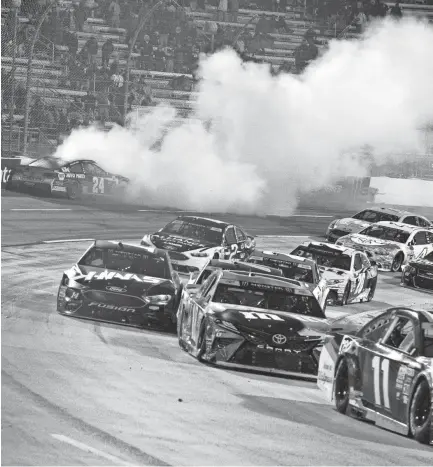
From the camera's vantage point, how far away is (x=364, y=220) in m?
32.2

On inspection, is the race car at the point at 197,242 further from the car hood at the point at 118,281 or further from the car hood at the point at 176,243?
the car hood at the point at 118,281

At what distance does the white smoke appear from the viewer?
124ft

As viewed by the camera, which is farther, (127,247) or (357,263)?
(357,263)

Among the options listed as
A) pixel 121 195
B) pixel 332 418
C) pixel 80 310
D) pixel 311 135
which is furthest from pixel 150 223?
pixel 332 418

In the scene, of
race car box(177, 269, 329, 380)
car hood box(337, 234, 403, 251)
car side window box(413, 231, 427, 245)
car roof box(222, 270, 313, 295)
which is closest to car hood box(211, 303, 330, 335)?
race car box(177, 269, 329, 380)

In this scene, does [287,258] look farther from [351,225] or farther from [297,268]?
[351,225]

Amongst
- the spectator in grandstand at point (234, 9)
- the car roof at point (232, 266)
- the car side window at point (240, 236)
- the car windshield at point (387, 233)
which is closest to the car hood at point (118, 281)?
the car roof at point (232, 266)

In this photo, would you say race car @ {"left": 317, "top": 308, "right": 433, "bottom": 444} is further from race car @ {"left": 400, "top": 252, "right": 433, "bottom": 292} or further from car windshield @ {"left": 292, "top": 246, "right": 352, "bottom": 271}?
race car @ {"left": 400, "top": 252, "right": 433, "bottom": 292}

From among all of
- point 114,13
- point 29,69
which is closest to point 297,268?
point 29,69

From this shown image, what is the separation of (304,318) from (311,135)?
26.7 metres

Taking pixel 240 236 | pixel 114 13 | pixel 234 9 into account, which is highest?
pixel 234 9

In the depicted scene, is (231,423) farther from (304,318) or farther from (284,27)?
(284,27)

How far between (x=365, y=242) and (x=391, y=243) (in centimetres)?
64

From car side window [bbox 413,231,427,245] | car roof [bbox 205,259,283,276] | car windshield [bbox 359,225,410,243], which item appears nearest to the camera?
car roof [bbox 205,259,283,276]
